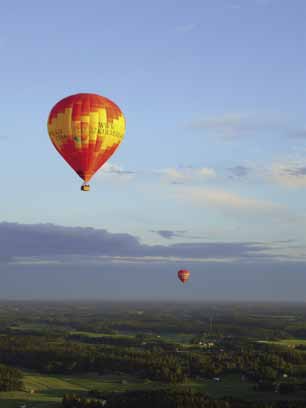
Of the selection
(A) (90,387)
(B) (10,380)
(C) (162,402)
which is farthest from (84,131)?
(B) (10,380)

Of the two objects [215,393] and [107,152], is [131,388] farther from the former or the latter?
[107,152]

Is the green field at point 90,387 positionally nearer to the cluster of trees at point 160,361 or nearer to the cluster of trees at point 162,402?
the cluster of trees at point 162,402

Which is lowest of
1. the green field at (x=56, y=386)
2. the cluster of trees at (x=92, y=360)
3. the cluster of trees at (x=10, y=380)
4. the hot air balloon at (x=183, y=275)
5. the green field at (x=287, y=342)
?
the green field at (x=56, y=386)

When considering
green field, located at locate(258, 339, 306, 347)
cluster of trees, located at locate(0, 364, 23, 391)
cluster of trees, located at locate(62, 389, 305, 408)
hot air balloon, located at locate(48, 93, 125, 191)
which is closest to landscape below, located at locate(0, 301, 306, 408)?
cluster of trees, located at locate(62, 389, 305, 408)

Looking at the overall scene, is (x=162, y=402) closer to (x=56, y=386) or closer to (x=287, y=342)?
(x=56, y=386)

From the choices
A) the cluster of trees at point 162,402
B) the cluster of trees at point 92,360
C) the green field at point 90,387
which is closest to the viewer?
the cluster of trees at point 162,402

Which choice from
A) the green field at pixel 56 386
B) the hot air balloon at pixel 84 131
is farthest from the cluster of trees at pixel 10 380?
the hot air balloon at pixel 84 131
